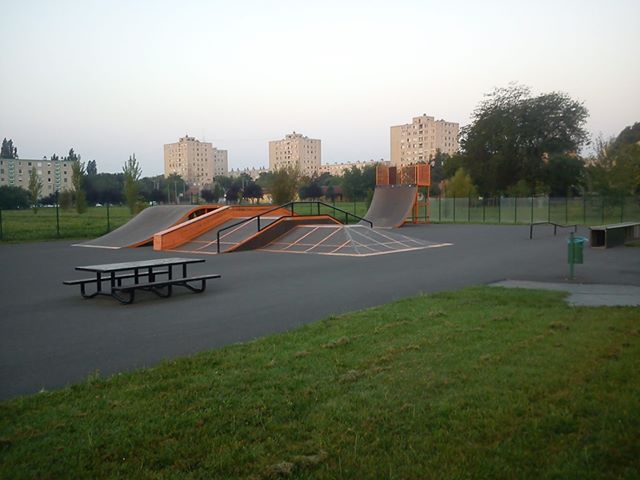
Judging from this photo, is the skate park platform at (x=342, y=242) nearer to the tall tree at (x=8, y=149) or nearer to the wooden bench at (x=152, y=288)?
the wooden bench at (x=152, y=288)

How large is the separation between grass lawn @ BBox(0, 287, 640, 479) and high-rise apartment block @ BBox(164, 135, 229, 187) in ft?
546

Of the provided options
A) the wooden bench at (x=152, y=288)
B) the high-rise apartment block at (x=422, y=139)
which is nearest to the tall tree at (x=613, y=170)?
the wooden bench at (x=152, y=288)

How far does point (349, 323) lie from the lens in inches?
302

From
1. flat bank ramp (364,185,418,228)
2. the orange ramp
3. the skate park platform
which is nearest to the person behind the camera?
the skate park platform

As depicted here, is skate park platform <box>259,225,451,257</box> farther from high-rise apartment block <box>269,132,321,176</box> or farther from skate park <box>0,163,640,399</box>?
high-rise apartment block <box>269,132,321,176</box>

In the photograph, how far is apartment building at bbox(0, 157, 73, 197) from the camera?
115000mm

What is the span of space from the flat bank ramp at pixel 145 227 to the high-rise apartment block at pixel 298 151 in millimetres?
156242

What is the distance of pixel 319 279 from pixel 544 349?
24.9 ft

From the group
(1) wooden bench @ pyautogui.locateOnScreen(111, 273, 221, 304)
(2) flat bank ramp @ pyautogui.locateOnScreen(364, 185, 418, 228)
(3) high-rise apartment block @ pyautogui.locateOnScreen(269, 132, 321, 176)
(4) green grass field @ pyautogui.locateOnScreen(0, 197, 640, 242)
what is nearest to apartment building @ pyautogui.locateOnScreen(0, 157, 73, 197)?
(3) high-rise apartment block @ pyautogui.locateOnScreen(269, 132, 321, 176)

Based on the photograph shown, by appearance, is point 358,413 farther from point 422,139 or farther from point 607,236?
point 422,139

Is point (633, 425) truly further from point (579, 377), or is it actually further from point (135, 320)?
→ point (135, 320)

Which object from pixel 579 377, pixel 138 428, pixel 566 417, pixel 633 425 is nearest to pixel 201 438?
pixel 138 428

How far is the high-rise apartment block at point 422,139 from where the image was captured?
16862 cm

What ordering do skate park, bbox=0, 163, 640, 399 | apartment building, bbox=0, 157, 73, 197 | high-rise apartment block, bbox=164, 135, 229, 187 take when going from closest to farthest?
skate park, bbox=0, 163, 640, 399 → apartment building, bbox=0, 157, 73, 197 → high-rise apartment block, bbox=164, 135, 229, 187
